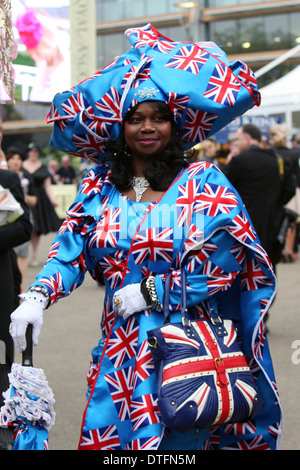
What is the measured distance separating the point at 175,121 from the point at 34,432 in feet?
4.20

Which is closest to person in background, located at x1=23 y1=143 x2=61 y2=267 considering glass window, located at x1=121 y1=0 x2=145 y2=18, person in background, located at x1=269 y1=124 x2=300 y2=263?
person in background, located at x1=269 y1=124 x2=300 y2=263

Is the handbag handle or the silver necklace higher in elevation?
the silver necklace

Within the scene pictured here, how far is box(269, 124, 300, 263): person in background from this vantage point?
23.6 ft

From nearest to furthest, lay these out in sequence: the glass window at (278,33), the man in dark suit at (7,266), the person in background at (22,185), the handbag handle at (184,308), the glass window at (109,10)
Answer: the handbag handle at (184,308) → the man in dark suit at (7,266) → the person in background at (22,185) → the glass window at (278,33) → the glass window at (109,10)

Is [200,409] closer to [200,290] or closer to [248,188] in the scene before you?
[200,290]

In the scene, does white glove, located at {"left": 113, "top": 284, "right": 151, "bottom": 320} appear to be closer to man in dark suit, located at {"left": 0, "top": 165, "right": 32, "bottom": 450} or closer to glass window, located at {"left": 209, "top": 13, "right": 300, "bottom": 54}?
man in dark suit, located at {"left": 0, "top": 165, "right": 32, "bottom": 450}

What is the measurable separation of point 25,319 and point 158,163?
0.81 metres

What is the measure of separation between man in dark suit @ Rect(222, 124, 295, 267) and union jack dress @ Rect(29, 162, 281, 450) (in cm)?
358

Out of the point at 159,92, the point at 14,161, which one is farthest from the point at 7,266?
the point at 14,161

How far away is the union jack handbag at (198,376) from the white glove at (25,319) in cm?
39

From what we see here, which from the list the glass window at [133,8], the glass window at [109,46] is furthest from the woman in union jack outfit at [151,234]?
the glass window at [133,8]

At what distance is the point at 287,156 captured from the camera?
7.68 metres

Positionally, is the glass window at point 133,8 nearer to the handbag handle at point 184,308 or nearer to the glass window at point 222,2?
the glass window at point 222,2

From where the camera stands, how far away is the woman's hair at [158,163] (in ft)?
9.45
